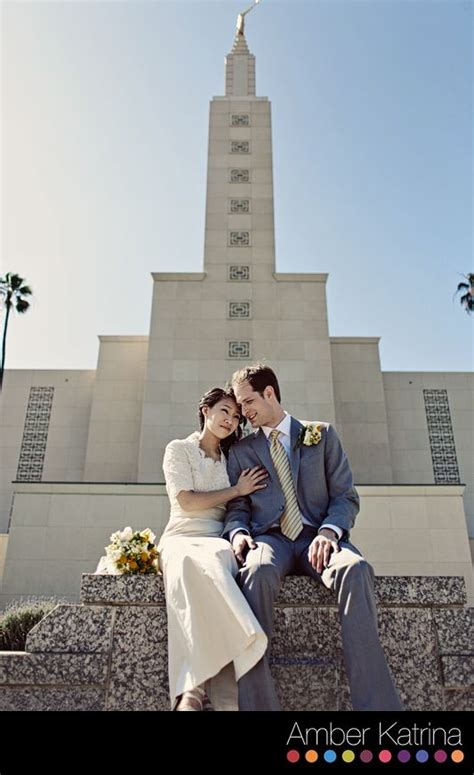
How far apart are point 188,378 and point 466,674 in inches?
464

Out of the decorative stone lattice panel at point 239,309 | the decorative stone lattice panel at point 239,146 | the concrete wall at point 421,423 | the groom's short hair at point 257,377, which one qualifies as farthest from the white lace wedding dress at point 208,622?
the decorative stone lattice panel at point 239,146

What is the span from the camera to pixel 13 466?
53.5 feet

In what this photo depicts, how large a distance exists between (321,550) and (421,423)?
14491 mm

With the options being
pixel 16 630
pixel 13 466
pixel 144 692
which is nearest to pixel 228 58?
pixel 13 466

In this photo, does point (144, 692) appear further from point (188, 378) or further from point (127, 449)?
point (127, 449)

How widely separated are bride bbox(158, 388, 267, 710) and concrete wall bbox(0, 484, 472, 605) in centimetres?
746

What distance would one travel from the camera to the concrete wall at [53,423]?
1625cm

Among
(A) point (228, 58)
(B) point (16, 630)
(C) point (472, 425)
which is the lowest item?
(B) point (16, 630)

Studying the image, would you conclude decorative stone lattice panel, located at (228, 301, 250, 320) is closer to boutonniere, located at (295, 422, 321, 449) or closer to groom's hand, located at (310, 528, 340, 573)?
boutonniere, located at (295, 422, 321, 449)

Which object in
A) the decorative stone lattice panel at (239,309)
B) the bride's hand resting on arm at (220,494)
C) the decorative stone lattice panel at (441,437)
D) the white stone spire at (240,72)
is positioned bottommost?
the bride's hand resting on arm at (220,494)

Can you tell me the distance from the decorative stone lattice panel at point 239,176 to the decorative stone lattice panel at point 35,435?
27.5ft

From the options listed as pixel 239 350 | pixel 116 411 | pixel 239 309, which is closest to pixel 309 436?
pixel 239 350

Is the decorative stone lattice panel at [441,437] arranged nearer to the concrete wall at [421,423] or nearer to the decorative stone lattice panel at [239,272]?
the concrete wall at [421,423]
